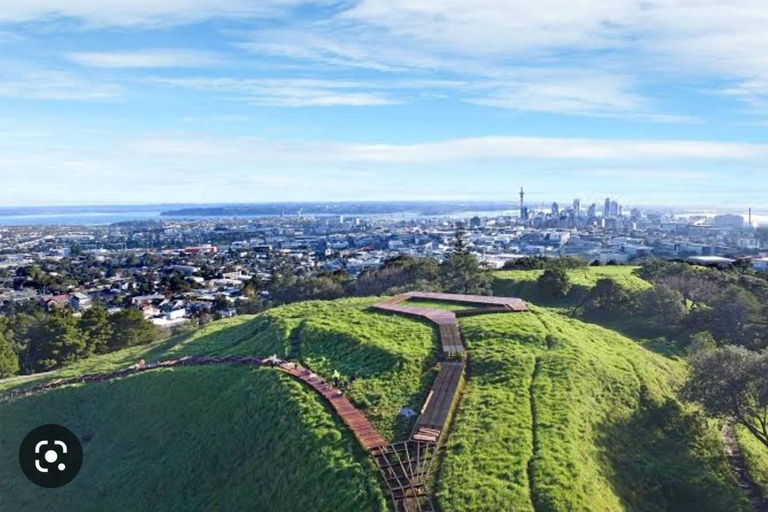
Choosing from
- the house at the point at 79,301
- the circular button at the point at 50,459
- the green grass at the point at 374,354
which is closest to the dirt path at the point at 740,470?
the green grass at the point at 374,354

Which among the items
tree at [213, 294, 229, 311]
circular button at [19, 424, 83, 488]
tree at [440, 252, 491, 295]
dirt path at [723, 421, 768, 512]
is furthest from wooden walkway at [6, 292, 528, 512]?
tree at [213, 294, 229, 311]

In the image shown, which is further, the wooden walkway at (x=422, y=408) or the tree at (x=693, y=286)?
the tree at (x=693, y=286)

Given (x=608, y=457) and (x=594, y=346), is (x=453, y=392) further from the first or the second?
(x=594, y=346)

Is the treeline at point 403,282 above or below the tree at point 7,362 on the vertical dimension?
above

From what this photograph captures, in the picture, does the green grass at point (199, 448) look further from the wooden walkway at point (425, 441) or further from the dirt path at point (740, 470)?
the dirt path at point (740, 470)

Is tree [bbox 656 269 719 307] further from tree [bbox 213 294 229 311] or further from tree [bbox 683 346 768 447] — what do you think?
tree [bbox 213 294 229 311]

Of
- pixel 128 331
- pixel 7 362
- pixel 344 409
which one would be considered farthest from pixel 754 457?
pixel 128 331
